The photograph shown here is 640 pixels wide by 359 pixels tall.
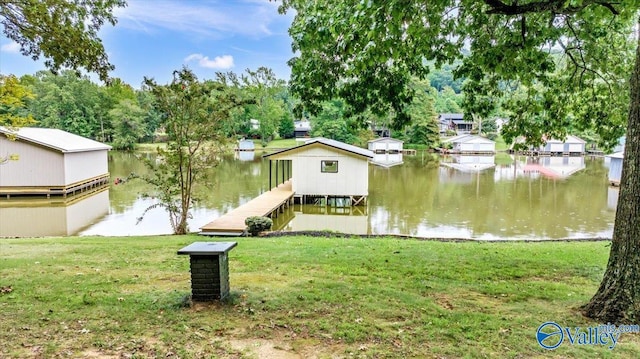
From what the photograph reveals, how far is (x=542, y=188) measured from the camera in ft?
76.6

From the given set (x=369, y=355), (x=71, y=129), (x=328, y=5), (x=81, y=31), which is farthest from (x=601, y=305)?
(x=71, y=129)

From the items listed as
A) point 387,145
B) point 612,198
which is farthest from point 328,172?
point 387,145

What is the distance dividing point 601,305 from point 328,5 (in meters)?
4.85

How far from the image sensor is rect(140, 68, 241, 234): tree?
37.6ft

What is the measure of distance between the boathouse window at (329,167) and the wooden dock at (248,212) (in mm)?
2017

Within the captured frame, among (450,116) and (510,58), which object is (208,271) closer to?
(510,58)

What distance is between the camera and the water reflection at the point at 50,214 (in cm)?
1382

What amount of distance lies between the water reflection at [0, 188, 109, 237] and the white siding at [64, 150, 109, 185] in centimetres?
118

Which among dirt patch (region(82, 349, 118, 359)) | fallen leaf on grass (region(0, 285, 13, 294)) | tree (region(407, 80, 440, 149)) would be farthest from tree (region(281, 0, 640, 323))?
tree (region(407, 80, 440, 149))

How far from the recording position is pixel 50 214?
1638cm

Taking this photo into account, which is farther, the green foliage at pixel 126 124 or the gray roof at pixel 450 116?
the gray roof at pixel 450 116

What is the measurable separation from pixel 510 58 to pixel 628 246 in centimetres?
322

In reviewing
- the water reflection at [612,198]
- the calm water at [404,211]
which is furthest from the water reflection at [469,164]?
the water reflection at [612,198]

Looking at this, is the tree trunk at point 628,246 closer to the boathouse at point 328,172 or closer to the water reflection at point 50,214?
the water reflection at point 50,214
